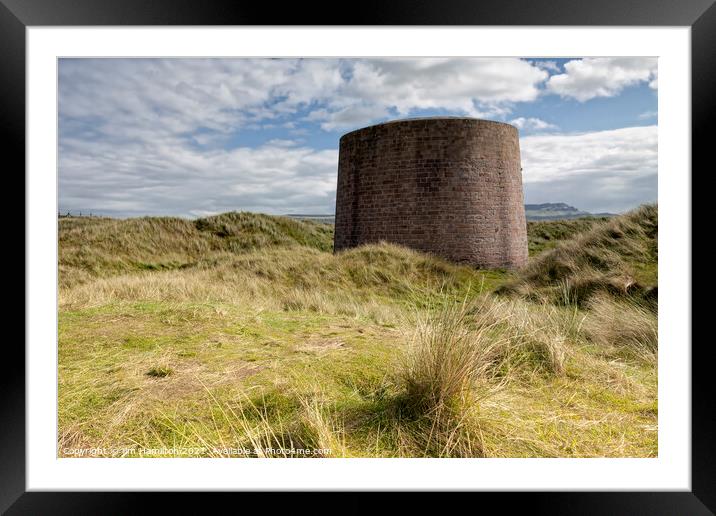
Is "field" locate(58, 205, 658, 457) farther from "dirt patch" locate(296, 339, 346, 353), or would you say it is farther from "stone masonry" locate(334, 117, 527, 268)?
"stone masonry" locate(334, 117, 527, 268)

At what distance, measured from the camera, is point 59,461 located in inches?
87.4

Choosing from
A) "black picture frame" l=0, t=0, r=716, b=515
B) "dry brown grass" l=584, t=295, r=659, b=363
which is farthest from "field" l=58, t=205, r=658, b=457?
"black picture frame" l=0, t=0, r=716, b=515

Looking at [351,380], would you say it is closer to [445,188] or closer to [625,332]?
[625,332]

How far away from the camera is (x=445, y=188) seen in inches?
497

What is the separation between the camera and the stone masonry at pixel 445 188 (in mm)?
12617

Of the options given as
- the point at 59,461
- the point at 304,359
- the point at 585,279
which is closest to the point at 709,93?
the point at 304,359

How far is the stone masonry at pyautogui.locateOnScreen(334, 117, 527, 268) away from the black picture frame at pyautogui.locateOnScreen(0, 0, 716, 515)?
10.4m
